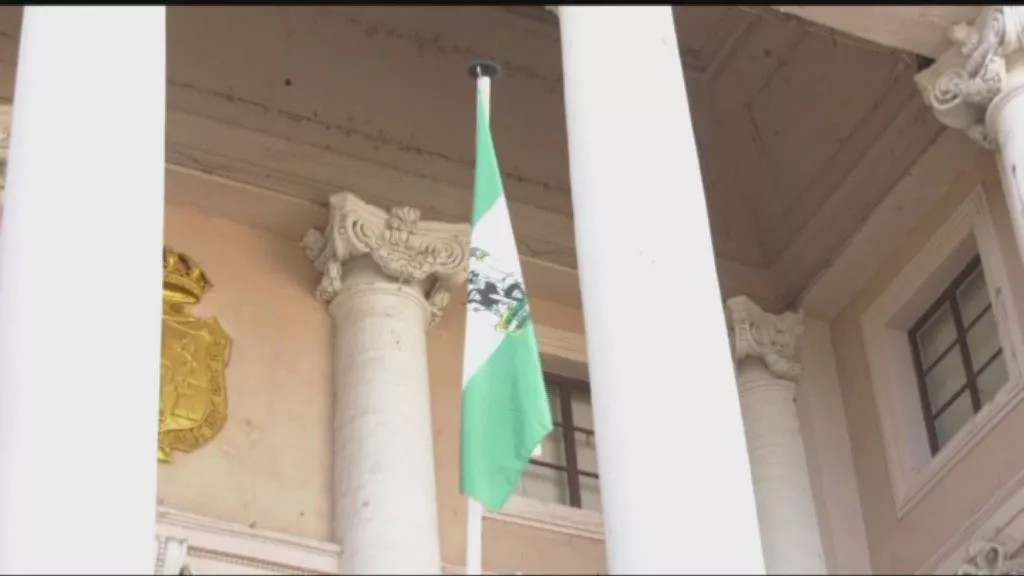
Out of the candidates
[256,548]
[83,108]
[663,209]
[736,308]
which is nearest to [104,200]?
[83,108]

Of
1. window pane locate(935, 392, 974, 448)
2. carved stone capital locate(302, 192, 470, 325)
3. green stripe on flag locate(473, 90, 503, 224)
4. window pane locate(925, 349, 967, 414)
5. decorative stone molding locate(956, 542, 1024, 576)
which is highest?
carved stone capital locate(302, 192, 470, 325)

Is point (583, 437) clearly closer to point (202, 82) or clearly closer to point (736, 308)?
point (736, 308)

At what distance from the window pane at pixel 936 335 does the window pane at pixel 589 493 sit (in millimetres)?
2046

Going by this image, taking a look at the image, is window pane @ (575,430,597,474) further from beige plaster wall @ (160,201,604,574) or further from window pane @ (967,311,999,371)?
window pane @ (967,311,999,371)

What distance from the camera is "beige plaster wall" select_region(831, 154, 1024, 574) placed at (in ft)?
34.3

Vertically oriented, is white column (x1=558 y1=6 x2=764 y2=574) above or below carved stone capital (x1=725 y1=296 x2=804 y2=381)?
below

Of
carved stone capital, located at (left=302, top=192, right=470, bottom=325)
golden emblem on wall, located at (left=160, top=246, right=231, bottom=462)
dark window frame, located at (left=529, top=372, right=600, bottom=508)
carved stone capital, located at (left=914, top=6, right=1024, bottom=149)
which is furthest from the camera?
dark window frame, located at (left=529, top=372, right=600, bottom=508)

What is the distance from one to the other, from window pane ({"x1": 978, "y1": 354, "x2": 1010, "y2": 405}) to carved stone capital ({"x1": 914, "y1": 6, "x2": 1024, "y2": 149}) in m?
1.97

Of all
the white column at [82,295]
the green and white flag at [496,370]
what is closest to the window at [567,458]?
the green and white flag at [496,370]

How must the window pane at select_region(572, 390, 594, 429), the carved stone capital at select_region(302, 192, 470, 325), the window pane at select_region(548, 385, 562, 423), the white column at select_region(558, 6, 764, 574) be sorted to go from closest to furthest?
the white column at select_region(558, 6, 764, 574) → the carved stone capital at select_region(302, 192, 470, 325) → the window pane at select_region(548, 385, 562, 423) → the window pane at select_region(572, 390, 594, 429)

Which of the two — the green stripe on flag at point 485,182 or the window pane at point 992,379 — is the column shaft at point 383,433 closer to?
the green stripe on flag at point 485,182

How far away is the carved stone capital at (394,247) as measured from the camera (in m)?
10.8

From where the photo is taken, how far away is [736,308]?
11906 millimetres

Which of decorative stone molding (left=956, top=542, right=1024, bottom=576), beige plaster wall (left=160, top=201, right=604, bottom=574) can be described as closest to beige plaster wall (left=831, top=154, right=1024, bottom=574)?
decorative stone molding (left=956, top=542, right=1024, bottom=576)
